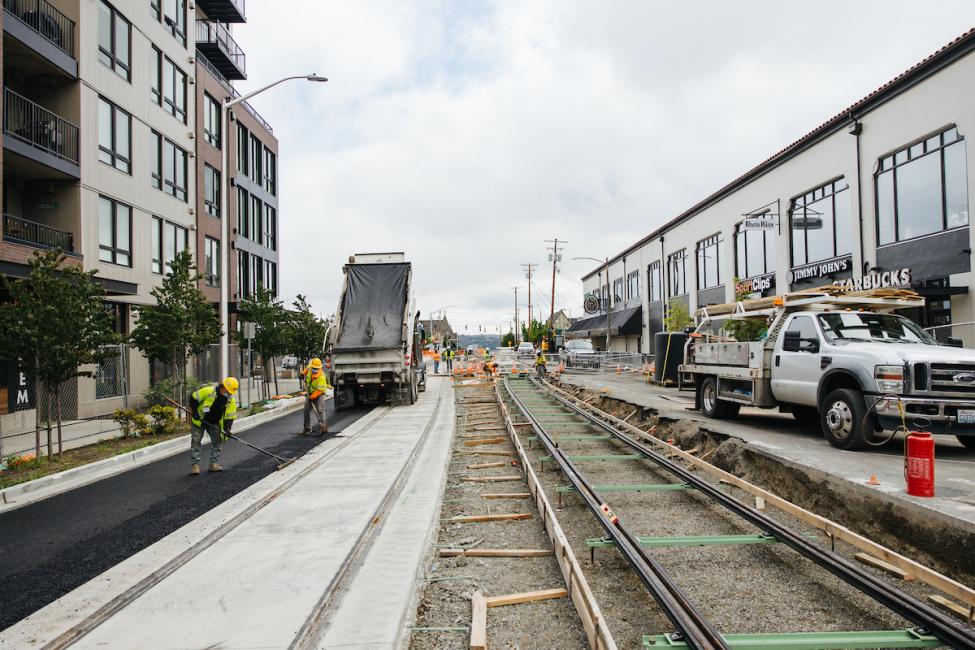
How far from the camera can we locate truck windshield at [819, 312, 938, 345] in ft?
33.7

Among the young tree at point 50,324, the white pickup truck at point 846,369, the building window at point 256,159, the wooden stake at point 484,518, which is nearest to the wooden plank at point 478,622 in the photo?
the wooden stake at point 484,518

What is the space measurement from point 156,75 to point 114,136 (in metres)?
4.29

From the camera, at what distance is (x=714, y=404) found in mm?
14055

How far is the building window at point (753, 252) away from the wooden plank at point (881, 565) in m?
25.1

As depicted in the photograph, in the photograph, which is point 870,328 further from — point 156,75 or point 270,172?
point 270,172

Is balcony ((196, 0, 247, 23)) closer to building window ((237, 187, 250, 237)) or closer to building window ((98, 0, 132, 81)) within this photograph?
building window ((237, 187, 250, 237))

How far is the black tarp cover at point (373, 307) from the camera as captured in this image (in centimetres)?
1853

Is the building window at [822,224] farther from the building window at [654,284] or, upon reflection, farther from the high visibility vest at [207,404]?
the high visibility vest at [207,404]

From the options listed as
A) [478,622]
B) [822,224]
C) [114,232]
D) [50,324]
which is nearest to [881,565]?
[478,622]

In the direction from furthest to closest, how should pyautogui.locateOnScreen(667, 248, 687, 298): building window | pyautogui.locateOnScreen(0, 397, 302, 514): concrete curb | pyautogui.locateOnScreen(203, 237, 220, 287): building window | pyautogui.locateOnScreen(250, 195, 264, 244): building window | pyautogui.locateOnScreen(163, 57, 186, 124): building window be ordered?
pyautogui.locateOnScreen(667, 248, 687, 298): building window < pyautogui.locateOnScreen(250, 195, 264, 244): building window < pyautogui.locateOnScreen(203, 237, 220, 287): building window < pyautogui.locateOnScreen(163, 57, 186, 124): building window < pyautogui.locateOnScreen(0, 397, 302, 514): concrete curb

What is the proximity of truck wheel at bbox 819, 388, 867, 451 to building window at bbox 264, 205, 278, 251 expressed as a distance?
3284 cm

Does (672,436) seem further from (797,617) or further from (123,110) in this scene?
(123,110)

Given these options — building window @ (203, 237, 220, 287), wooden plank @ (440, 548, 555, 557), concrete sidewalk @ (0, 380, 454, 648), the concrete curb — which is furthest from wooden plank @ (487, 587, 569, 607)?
building window @ (203, 237, 220, 287)

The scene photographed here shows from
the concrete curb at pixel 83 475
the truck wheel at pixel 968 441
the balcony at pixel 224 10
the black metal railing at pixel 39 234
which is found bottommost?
the concrete curb at pixel 83 475
